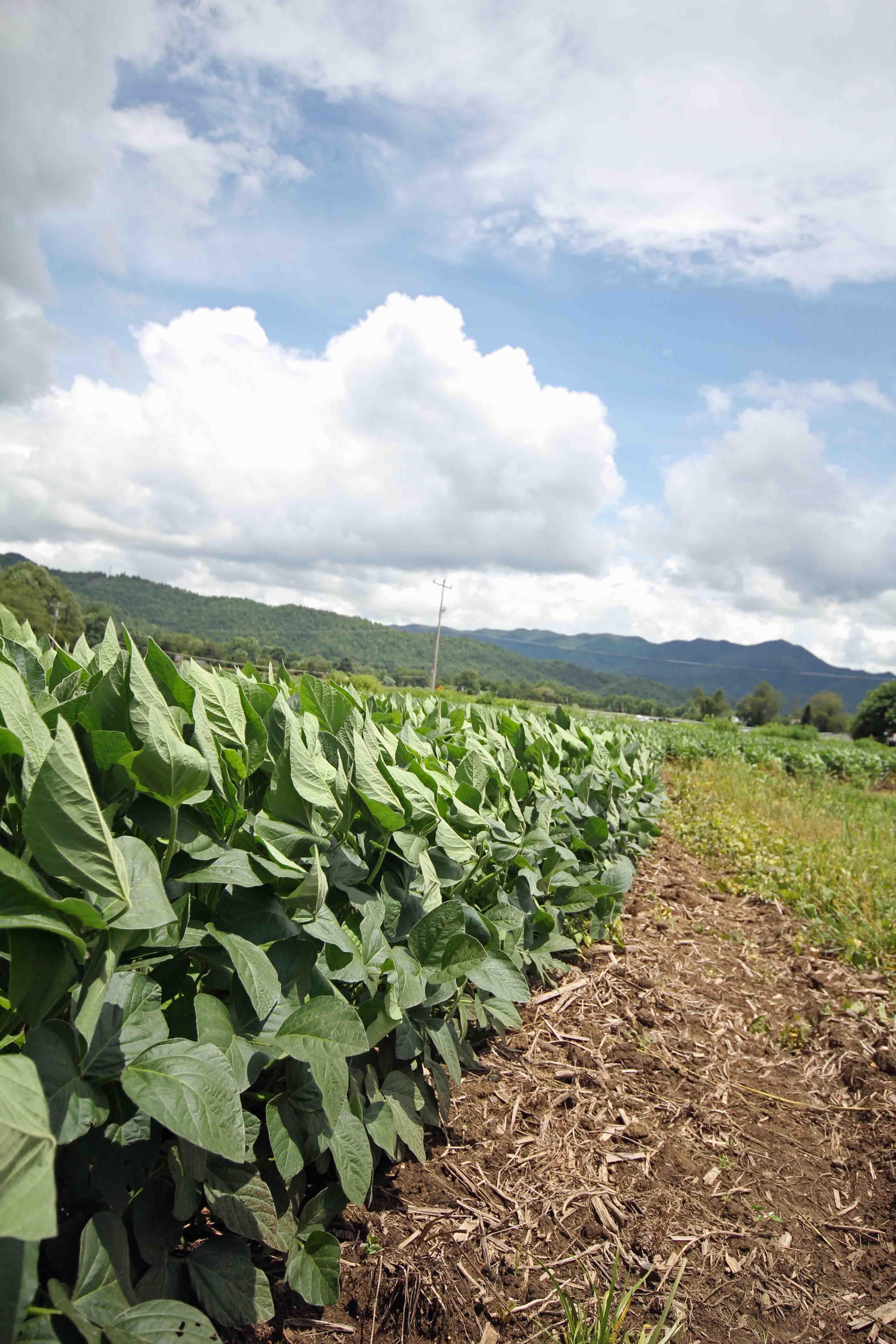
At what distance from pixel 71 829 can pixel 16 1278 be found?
0.43 metres

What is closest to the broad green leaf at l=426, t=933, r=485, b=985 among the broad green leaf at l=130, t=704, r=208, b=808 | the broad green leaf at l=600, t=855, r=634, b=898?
the broad green leaf at l=130, t=704, r=208, b=808

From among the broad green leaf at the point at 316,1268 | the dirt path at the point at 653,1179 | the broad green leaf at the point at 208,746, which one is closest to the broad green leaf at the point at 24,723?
the broad green leaf at the point at 208,746

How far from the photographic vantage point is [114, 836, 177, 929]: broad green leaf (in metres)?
0.93

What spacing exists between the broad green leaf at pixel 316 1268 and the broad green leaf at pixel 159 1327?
42cm

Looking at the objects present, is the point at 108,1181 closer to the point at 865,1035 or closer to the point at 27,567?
the point at 865,1035

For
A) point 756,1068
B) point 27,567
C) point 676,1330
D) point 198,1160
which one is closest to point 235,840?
point 198,1160

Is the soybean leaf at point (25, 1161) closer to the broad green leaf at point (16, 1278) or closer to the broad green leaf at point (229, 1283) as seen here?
the broad green leaf at point (16, 1278)

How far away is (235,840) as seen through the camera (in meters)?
1.39

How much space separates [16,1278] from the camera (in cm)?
70

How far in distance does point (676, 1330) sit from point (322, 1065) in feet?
4.46

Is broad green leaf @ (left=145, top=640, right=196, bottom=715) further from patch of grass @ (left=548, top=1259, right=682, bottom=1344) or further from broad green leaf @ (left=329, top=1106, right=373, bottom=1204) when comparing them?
patch of grass @ (left=548, top=1259, right=682, bottom=1344)

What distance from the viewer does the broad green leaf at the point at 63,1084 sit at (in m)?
0.90

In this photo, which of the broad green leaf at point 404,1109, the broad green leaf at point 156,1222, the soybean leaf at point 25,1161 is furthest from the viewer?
the broad green leaf at point 404,1109

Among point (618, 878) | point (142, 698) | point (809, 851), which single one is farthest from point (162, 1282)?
point (809, 851)
